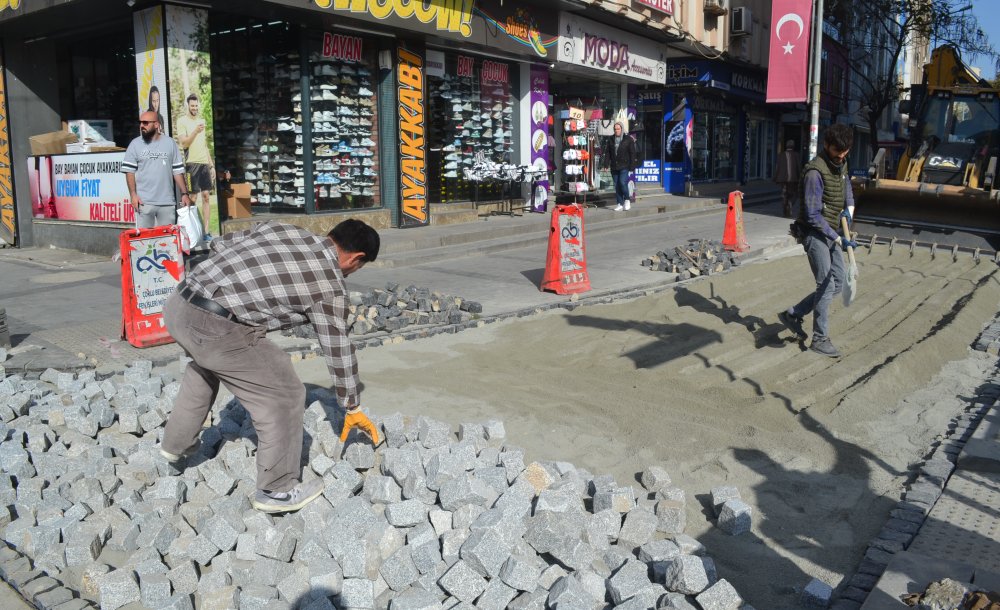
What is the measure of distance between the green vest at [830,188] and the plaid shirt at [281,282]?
16.1 ft

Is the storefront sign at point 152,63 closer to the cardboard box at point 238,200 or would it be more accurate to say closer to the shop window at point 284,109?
the shop window at point 284,109

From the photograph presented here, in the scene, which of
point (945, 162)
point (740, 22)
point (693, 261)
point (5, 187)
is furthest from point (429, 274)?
point (740, 22)

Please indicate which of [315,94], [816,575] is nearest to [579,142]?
[315,94]

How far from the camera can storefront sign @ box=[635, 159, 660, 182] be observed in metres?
28.0

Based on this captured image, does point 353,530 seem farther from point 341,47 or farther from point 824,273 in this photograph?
point 341,47

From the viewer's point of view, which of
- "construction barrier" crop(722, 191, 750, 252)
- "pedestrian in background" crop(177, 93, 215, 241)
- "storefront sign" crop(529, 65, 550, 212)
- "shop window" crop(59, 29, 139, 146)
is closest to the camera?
"pedestrian in background" crop(177, 93, 215, 241)

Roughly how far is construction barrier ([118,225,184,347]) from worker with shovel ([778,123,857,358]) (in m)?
5.77

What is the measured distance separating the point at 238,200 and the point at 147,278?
262 inches

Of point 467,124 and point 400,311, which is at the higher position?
point 467,124

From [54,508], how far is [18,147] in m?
12.5

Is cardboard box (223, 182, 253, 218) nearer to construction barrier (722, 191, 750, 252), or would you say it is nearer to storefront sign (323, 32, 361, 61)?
storefront sign (323, 32, 361, 61)

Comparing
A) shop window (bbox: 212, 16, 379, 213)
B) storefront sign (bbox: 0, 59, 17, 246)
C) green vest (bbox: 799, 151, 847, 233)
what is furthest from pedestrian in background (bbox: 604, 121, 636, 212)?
green vest (bbox: 799, 151, 847, 233)

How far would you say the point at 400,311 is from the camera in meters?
8.35

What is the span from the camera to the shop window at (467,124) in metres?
17.5
